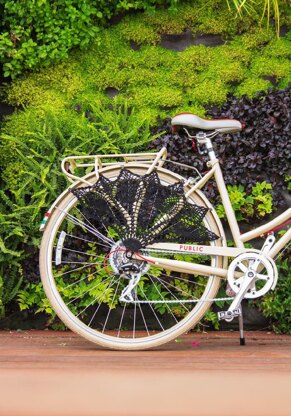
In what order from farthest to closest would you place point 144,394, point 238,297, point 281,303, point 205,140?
point 281,303
point 205,140
point 238,297
point 144,394

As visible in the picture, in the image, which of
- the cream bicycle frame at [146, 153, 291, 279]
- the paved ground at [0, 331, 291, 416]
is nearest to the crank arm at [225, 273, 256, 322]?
the cream bicycle frame at [146, 153, 291, 279]

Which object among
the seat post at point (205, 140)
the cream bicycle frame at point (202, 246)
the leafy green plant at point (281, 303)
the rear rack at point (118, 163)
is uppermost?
the seat post at point (205, 140)

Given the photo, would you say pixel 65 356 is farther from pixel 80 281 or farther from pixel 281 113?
pixel 281 113

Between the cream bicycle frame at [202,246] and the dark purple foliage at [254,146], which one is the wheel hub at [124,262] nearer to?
the cream bicycle frame at [202,246]

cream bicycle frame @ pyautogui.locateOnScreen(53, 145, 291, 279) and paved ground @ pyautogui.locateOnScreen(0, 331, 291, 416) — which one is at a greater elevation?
cream bicycle frame @ pyautogui.locateOnScreen(53, 145, 291, 279)

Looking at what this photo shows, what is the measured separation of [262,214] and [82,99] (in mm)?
1307

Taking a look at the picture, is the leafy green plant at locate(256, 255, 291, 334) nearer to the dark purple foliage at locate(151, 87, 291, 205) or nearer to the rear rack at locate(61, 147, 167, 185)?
the dark purple foliage at locate(151, 87, 291, 205)

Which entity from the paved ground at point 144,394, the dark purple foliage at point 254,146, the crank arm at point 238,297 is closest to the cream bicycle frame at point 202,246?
the crank arm at point 238,297

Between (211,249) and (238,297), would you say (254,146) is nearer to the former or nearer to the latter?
(211,249)

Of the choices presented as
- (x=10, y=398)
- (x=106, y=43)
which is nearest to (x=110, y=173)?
(x=106, y=43)

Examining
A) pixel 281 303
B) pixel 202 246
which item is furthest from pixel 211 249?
pixel 281 303

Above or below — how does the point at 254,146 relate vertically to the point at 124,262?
above

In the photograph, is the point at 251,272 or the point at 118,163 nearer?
the point at 251,272

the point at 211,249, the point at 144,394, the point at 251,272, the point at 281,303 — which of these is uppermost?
the point at 211,249
